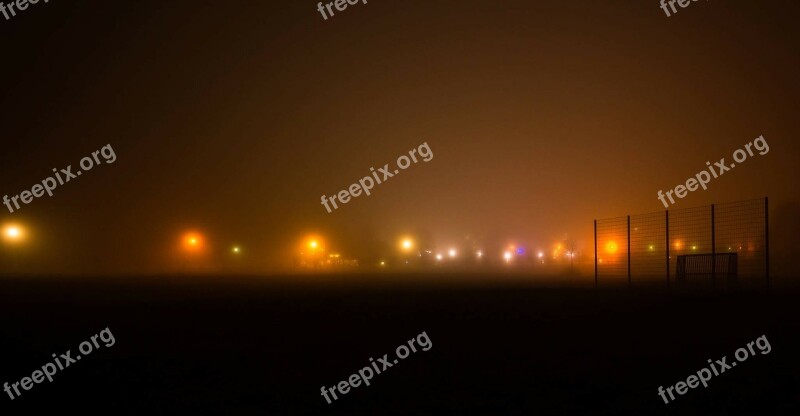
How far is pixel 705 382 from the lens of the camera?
4.50 meters

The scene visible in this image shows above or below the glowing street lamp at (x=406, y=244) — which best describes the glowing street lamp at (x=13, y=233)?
above

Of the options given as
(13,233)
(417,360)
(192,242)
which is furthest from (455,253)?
(417,360)

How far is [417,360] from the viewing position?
17.7ft

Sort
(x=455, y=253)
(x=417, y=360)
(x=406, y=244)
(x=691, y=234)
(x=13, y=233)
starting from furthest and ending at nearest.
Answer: (x=455, y=253)
(x=406, y=244)
(x=13, y=233)
(x=691, y=234)
(x=417, y=360)

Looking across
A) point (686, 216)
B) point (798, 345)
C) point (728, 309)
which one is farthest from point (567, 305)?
point (686, 216)

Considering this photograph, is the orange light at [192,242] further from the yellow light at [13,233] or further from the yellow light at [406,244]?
the yellow light at [406,244]

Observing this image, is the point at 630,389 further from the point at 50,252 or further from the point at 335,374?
the point at 50,252

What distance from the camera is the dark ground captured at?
395 cm

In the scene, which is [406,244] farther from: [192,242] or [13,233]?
[13,233]

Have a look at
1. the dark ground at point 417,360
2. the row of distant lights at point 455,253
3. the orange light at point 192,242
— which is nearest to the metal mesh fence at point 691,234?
the dark ground at point 417,360

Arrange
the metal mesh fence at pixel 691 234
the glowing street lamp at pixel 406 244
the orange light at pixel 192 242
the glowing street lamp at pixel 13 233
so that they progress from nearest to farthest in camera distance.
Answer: the metal mesh fence at pixel 691 234 < the glowing street lamp at pixel 13 233 < the orange light at pixel 192 242 < the glowing street lamp at pixel 406 244

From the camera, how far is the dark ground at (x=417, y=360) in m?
3.95

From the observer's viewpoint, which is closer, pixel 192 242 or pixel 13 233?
pixel 13 233

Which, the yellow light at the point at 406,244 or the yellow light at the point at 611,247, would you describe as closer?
the yellow light at the point at 611,247
